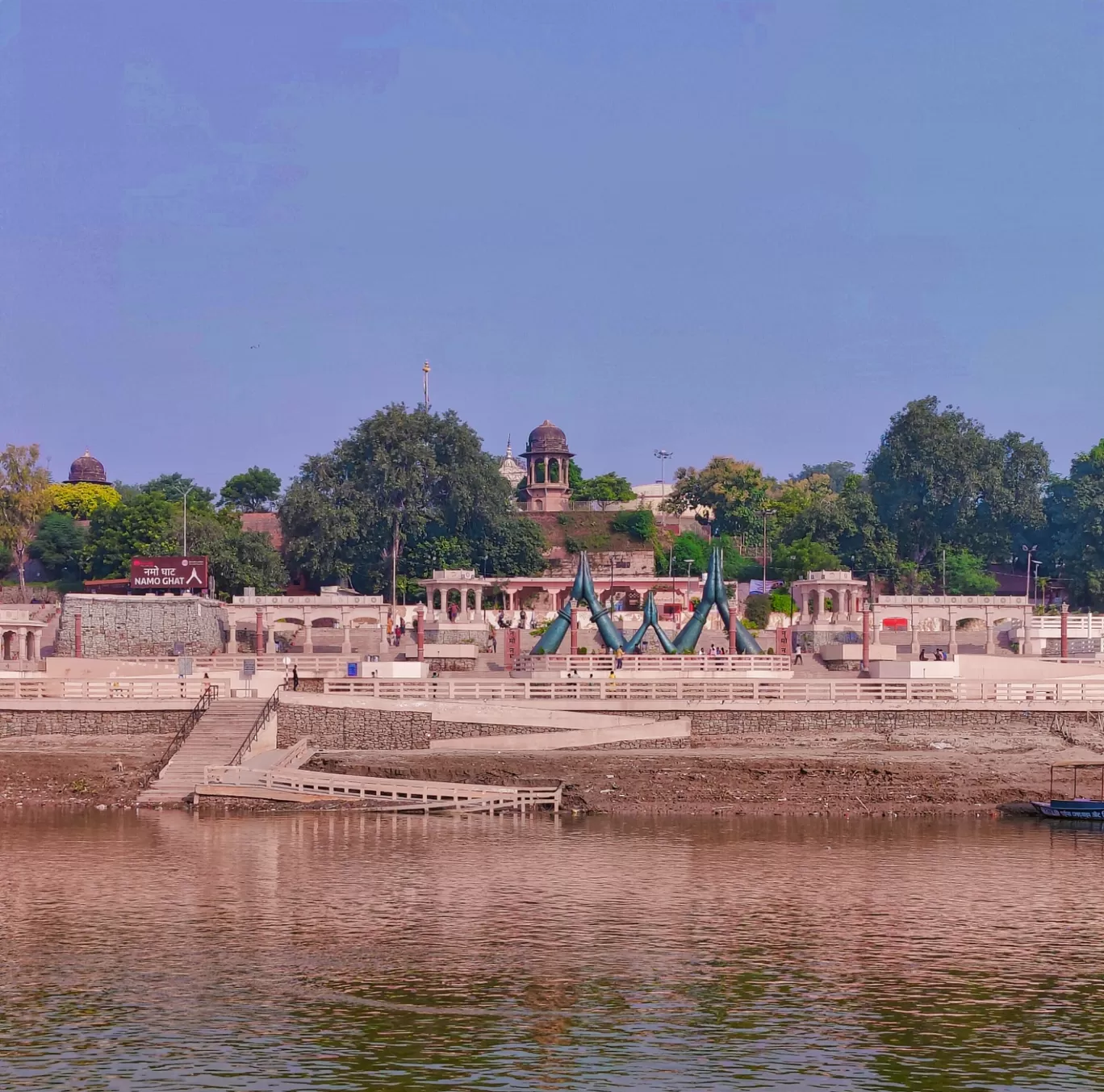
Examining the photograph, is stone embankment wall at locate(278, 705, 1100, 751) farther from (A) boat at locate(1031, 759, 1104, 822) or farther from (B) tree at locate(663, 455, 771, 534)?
(B) tree at locate(663, 455, 771, 534)

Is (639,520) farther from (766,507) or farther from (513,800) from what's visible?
(513,800)

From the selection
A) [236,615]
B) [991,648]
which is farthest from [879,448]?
[236,615]

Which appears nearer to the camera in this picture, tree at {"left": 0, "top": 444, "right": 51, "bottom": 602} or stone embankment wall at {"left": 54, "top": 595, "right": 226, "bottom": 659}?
stone embankment wall at {"left": 54, "top": 595, "right": 226, "bottom": 659}

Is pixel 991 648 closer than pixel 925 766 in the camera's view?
No

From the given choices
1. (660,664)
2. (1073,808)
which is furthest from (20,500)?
(1073,808)

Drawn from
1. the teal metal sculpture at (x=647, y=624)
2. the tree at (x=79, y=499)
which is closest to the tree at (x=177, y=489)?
the tree at (x=79, y=499)

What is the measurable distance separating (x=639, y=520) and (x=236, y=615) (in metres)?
48.1

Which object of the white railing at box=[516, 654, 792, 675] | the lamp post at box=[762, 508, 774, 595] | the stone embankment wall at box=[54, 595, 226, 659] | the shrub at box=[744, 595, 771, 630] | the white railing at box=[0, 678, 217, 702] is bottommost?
the white railing at box=[0, 678, 217, 702]

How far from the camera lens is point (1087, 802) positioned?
44500mm

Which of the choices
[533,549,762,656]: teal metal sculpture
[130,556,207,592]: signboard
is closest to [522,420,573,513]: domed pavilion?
[130,556,207,592]: signboard

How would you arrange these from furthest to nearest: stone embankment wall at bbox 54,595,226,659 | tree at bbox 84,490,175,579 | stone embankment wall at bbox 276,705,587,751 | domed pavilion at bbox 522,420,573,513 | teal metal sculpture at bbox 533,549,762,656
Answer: domed pavilion at bbox 522,420,573,513 → tree at bbox 84,490,175,579 → stone embankment wall at bbox 54,595,226,659 → teal metal sculpture at bbox 533,549,762,656 → stone embankment wall at bbox 276,705,587,751

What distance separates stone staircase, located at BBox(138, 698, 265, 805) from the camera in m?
46.3

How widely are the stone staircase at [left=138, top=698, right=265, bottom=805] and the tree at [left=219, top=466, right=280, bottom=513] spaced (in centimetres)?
10003

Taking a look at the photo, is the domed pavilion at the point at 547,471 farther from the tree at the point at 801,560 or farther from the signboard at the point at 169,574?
the signboard at the point at 169,574
